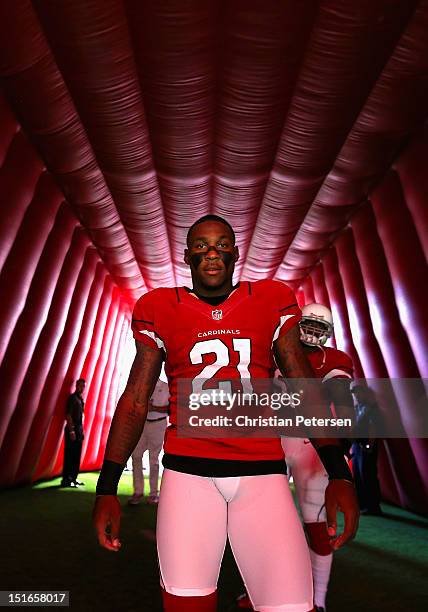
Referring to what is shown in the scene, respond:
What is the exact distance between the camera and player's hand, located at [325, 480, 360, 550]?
4.97 ft

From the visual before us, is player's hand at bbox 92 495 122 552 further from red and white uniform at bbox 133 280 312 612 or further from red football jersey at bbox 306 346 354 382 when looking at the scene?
red football jersey at bbox 306 346 354 382

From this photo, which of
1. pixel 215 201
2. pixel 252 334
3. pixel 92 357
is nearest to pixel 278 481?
pixel 252 334

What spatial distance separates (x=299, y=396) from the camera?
1818 mm

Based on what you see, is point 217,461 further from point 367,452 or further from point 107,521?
point 367,452

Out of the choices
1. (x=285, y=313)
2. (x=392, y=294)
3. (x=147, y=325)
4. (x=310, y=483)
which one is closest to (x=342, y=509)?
(x=285, y=313)

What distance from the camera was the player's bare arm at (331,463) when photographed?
5.03 ft

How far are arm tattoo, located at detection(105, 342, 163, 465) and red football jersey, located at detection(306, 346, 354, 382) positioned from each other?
5.15 ft

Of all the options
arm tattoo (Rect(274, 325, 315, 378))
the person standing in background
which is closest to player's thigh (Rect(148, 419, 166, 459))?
the person standing in background

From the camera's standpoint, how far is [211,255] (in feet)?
6.01

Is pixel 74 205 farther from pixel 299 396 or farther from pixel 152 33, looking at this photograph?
pixel 299 396

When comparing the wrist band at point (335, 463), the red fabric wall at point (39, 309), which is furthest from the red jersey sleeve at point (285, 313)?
the red fabric wall at point (39, 309)

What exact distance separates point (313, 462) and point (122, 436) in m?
1.65

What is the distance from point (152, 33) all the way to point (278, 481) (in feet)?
10.7

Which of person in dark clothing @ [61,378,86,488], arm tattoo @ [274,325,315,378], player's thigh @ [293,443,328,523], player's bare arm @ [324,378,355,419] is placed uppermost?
person in dark clothing @ [61,378,86,488]
